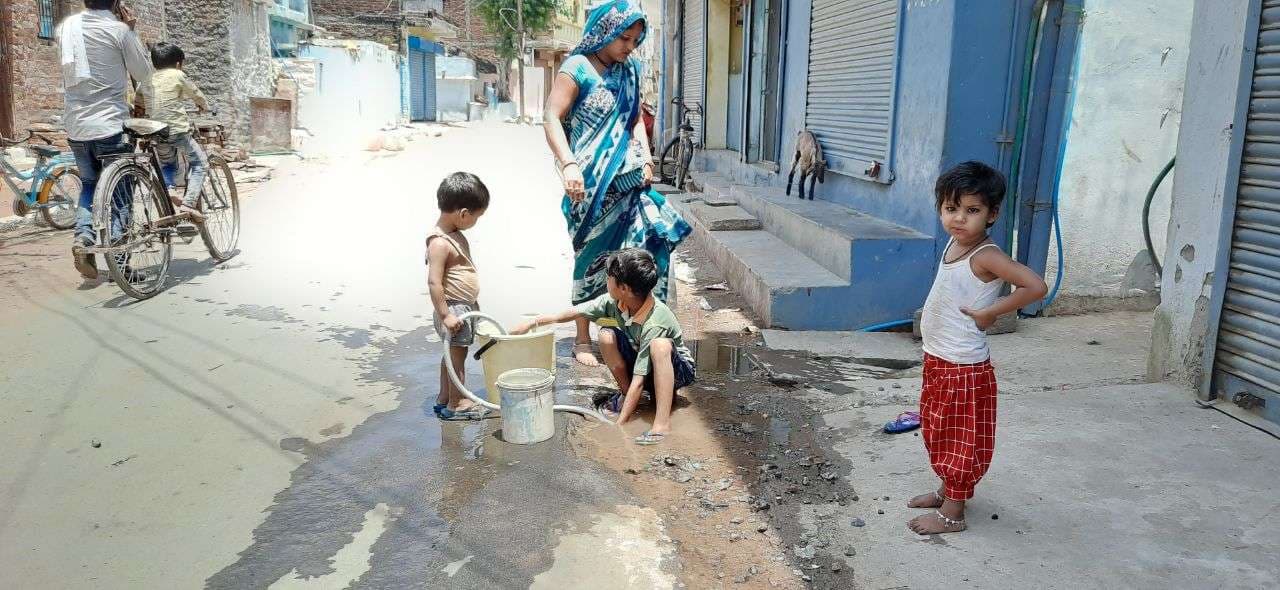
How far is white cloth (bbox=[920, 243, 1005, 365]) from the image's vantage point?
2.39 m

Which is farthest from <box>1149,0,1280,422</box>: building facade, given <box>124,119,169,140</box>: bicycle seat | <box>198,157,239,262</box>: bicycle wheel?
<box>198,157,239,262</box>: bicycle wheel

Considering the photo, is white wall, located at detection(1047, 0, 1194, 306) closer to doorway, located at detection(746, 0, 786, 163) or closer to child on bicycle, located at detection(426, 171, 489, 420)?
child on bicycle, located at detection(426, 171, 489, 420)

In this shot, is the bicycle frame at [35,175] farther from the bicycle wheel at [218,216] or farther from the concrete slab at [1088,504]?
the concrete slab at [1088,504]

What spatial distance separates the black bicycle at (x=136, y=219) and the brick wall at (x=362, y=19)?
27467 mm

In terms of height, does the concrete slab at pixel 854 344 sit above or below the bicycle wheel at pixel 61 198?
below

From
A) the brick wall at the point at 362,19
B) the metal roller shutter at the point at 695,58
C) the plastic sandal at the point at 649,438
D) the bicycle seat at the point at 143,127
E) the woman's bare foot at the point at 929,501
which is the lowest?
the plastic sandal at the point at 649,438

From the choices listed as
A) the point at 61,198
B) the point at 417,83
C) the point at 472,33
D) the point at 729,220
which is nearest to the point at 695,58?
the point at 729,220

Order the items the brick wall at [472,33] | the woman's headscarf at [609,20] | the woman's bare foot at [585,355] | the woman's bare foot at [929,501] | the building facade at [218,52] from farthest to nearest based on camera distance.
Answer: the brick wall at [472,33] → the building facade at [218,52] → the woman's bare foot at [585,355] → the woman's headscarf at [609,20] → the woman's bare foot at [929,501]

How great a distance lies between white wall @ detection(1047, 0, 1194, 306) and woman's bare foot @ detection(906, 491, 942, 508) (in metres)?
3.02

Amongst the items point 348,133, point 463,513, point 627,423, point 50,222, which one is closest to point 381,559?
point 463,513

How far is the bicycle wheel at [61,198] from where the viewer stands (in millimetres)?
7801

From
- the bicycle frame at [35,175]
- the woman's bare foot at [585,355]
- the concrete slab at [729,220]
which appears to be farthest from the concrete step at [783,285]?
the bicycle frame at [35,175]

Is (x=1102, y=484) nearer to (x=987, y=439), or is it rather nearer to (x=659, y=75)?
(x=987, y=439)

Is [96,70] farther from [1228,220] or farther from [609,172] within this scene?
[1228,220]
